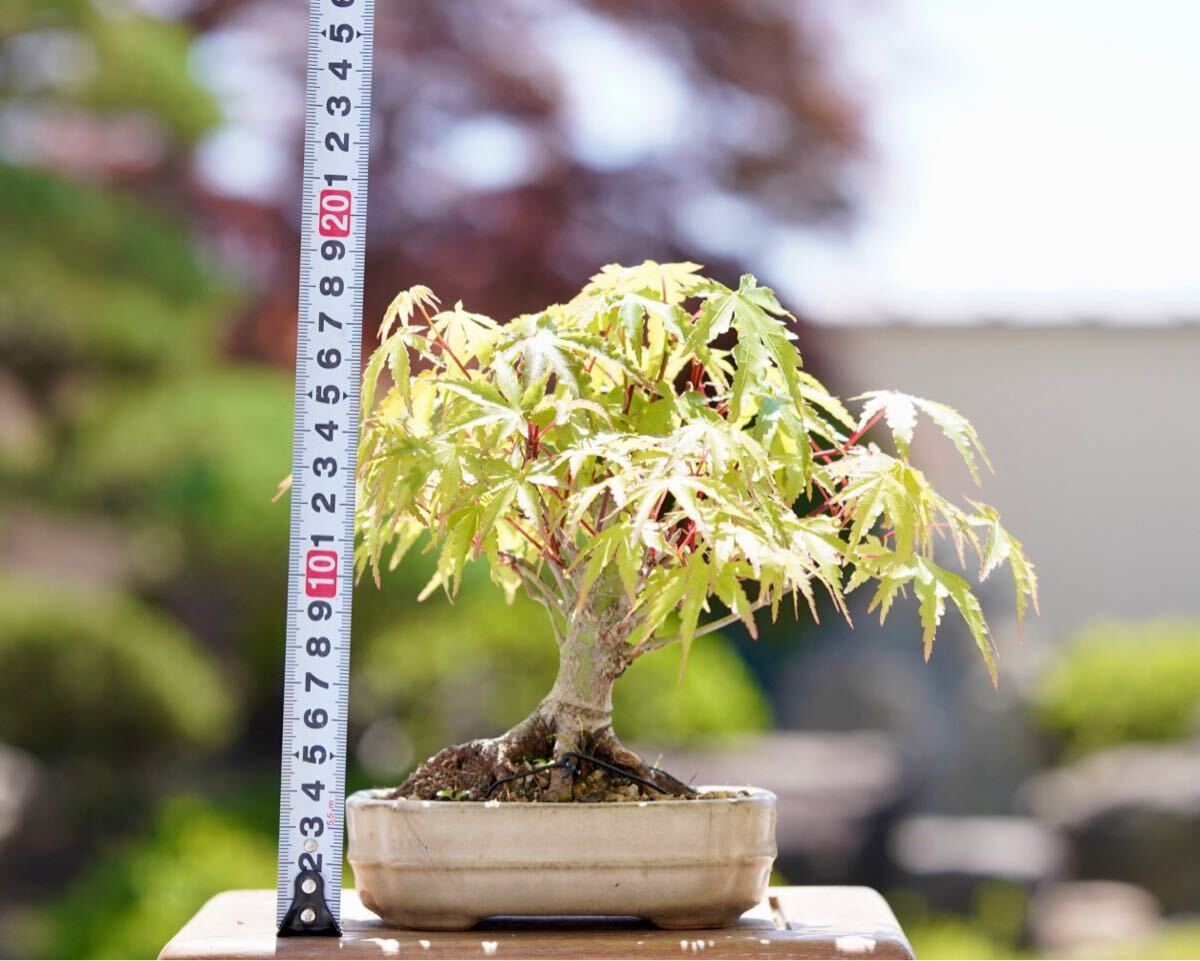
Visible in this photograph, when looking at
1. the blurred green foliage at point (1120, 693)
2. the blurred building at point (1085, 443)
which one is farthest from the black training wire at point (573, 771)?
the blurred building at point (1085, 443)

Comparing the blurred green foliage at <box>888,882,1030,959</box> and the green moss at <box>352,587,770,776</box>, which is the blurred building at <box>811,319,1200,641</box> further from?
the green moss at <box>352,587,770,776</box>

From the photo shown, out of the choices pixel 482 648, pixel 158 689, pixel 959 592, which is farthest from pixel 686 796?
pixel 158 689

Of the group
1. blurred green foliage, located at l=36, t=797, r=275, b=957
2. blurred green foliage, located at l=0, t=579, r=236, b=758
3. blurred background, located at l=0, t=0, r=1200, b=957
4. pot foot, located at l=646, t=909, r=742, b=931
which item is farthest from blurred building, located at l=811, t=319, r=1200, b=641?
pot foot, located at l=646, t=909, r=742, b=931

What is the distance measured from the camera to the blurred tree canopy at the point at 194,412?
3.68 metres

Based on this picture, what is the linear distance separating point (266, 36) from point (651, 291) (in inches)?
162

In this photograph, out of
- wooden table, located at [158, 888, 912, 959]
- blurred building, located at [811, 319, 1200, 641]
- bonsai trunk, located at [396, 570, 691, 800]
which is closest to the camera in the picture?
wooden table, located at [158, 888, 912, 959]

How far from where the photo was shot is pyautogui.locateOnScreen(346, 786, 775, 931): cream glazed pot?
94 centimetres

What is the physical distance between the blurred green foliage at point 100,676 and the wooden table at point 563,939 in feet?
9.50

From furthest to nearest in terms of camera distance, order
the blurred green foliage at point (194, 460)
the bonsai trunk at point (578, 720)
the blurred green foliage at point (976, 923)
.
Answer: the blurred green foliage at point (194, 460) → the blurred green foliage at point (976, 923) → the bonsai trunk at point (578, 720)

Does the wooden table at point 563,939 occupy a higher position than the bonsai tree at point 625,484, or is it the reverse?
the bonsai tree at point 625,484

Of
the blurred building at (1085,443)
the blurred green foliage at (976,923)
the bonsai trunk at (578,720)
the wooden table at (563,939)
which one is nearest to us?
the wooden table at (563,939)

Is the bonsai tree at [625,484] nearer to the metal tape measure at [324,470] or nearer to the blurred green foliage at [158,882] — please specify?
the metal tape measure at [324,470]

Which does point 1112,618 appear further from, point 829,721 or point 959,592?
point 959,592

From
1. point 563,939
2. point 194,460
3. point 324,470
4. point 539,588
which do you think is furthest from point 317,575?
point 194,460
